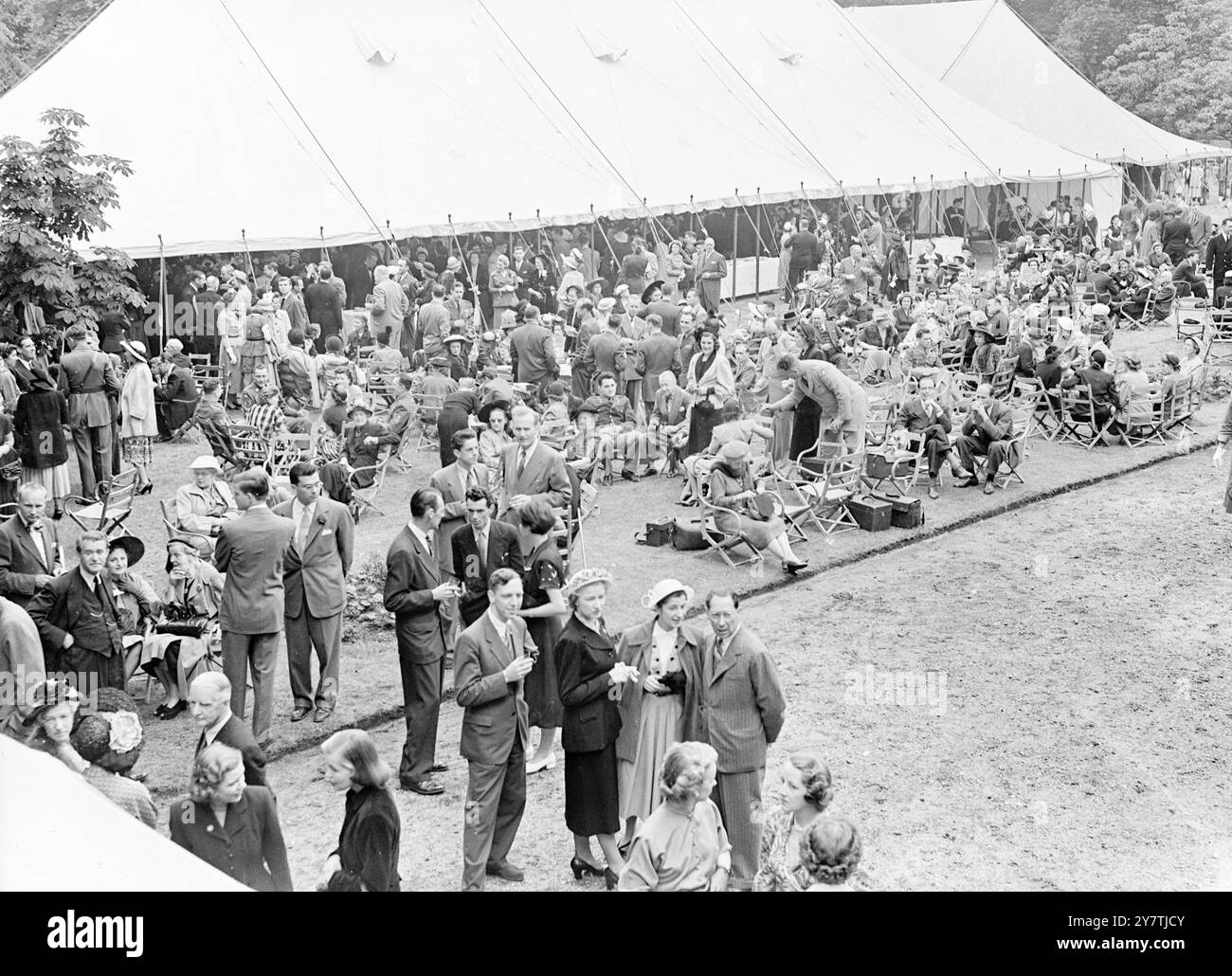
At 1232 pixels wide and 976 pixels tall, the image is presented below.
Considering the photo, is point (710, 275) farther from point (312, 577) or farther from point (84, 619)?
point (84, 619)

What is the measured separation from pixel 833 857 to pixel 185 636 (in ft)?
15.3

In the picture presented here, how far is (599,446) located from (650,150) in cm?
1058

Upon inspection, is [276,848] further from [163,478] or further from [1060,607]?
[163,478]

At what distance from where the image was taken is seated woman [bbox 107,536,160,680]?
778cm

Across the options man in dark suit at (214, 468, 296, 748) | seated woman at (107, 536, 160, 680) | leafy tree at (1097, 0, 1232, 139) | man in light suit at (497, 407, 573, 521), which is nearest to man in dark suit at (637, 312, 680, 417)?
man in light suit at (497, 407, 573, 521)

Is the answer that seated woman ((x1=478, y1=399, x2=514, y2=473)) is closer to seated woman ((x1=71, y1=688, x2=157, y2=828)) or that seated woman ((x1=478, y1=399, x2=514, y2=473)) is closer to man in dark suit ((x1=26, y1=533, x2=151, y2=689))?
man in dark suit ((x1=26, y1=533, x2=151, y2=689))

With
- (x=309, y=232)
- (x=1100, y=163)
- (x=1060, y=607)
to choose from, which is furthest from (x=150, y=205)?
(x=1100, y=163)

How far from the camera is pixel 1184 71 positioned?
45.8 metres

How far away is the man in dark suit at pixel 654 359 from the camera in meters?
15.4

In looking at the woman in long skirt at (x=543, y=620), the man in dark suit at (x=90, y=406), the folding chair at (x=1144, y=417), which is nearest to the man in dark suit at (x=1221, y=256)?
the folding chair at (x=1144, y=417)

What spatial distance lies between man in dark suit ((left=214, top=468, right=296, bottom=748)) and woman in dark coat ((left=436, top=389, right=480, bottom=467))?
4.67 m

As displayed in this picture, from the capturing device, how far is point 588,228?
24.2m

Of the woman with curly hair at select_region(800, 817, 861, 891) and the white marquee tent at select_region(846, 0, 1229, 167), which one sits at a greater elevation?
the white marquee tent at select_region(846, 0, 1229, 167)

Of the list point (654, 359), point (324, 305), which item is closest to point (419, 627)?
point (654, 359)
